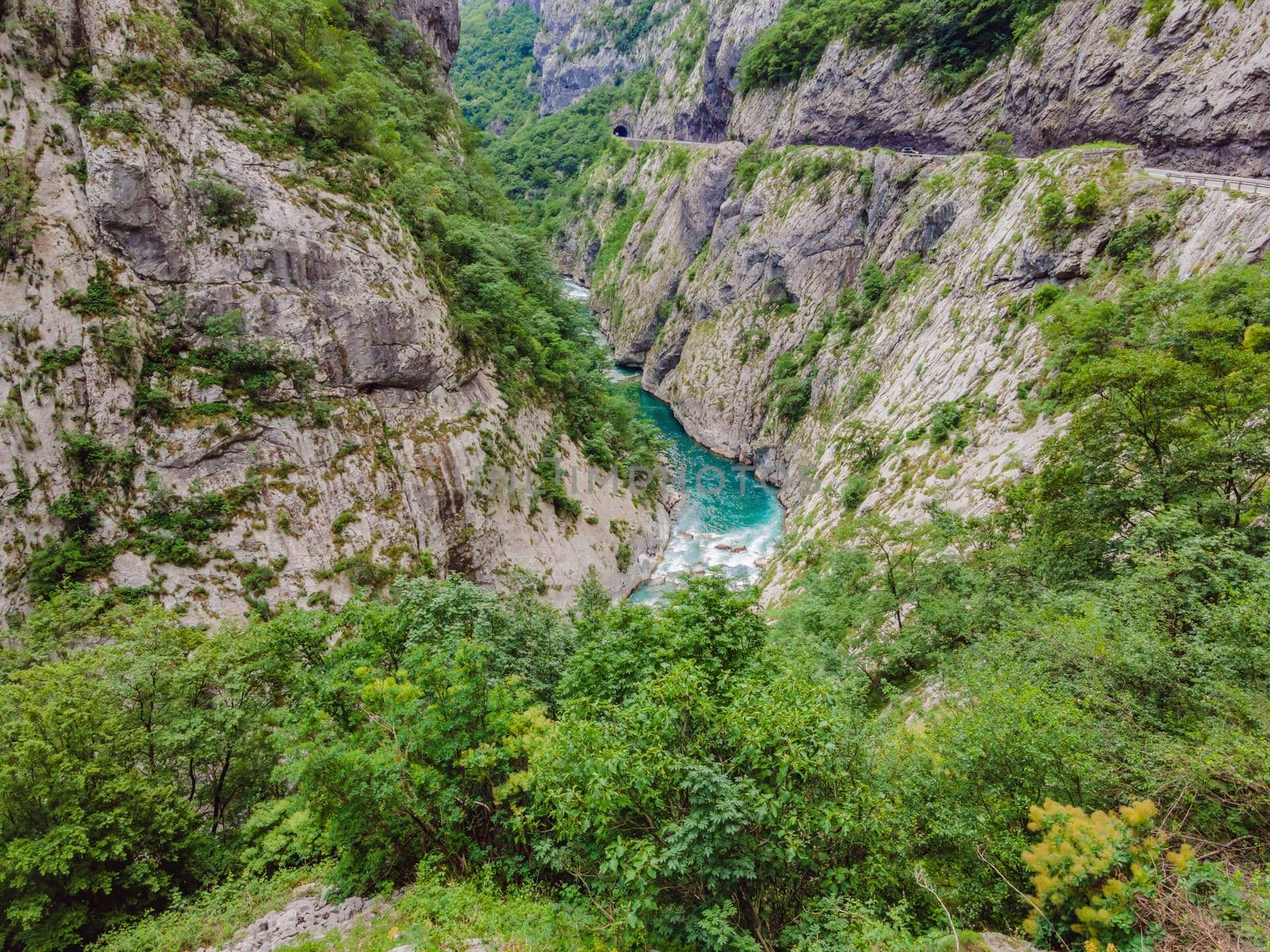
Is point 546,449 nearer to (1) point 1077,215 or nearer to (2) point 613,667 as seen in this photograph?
(2) point 613,667

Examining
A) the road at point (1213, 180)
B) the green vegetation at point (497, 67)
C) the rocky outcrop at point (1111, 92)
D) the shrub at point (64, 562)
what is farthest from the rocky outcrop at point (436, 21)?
the green vegetation at point (497, 67)

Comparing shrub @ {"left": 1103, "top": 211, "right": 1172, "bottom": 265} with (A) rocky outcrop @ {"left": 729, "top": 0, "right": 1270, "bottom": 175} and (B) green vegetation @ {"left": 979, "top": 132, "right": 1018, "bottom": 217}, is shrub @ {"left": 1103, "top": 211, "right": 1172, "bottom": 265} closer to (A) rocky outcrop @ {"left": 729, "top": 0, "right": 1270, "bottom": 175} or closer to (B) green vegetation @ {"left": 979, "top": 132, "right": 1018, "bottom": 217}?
(A) rocky outcrop @ {"left": 729, "top": 0, "right": 1270, "bottom": 175}

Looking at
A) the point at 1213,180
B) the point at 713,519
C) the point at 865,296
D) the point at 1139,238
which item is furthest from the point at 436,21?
the point at 1213,180

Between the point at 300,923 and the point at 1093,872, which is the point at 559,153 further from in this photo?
the point at 1093,872

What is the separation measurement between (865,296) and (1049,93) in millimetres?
13108

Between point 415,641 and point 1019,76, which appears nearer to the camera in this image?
point 415,641

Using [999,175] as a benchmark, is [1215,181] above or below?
below

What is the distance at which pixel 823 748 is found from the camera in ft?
18.5

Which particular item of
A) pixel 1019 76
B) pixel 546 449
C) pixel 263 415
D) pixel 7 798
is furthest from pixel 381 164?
pixel 1019 76

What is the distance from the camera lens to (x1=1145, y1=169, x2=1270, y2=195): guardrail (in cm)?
1681

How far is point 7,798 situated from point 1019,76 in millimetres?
48249

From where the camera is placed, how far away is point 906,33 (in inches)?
1597

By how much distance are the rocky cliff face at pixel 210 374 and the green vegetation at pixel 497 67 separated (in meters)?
113

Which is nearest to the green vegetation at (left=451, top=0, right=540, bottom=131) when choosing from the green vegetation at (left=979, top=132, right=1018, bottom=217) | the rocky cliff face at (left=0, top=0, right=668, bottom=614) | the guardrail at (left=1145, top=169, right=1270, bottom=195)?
the green vegetation at (left=979, top=132, right=1018, bottom=217)
